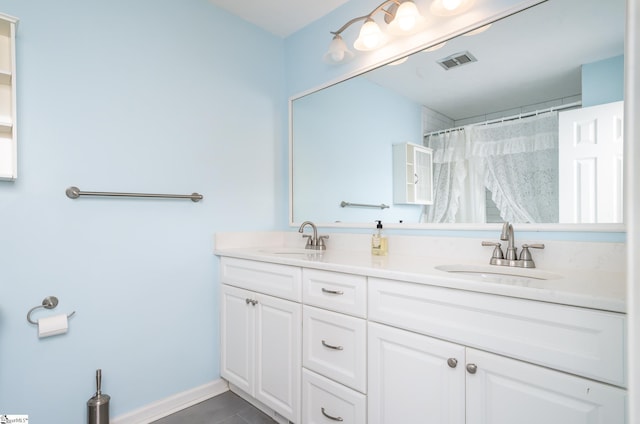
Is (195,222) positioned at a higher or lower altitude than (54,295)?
higher

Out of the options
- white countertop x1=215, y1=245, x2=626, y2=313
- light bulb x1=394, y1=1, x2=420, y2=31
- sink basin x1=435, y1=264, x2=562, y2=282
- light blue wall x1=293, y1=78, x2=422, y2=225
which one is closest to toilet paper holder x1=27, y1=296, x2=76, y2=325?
white countertop x1=215, y1=245, x2=626, y2=313

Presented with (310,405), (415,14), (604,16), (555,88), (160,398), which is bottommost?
(160,398)

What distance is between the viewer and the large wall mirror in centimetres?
120

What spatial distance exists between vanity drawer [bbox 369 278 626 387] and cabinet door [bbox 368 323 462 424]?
4 centimetres

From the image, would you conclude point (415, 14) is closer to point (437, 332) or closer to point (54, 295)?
point (437, 332)

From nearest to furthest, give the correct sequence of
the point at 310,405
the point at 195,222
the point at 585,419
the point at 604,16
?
1. the point at 585,419
2. the point at 604,16
3. the point at 310,405
4. the point at 195,222

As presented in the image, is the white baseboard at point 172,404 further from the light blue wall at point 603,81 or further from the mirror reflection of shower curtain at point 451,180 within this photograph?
the light blue wall at point 603,81

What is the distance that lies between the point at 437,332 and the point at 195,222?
1387mm

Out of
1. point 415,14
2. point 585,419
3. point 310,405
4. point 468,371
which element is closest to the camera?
point 585,419

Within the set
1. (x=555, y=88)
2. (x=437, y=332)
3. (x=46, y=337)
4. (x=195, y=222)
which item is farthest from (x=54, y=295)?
(x=555, y=88)

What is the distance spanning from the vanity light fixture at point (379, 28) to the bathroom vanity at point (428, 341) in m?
1.03

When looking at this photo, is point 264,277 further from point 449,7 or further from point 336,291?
point 449,7

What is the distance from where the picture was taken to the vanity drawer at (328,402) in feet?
4.12

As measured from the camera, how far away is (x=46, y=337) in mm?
1429
